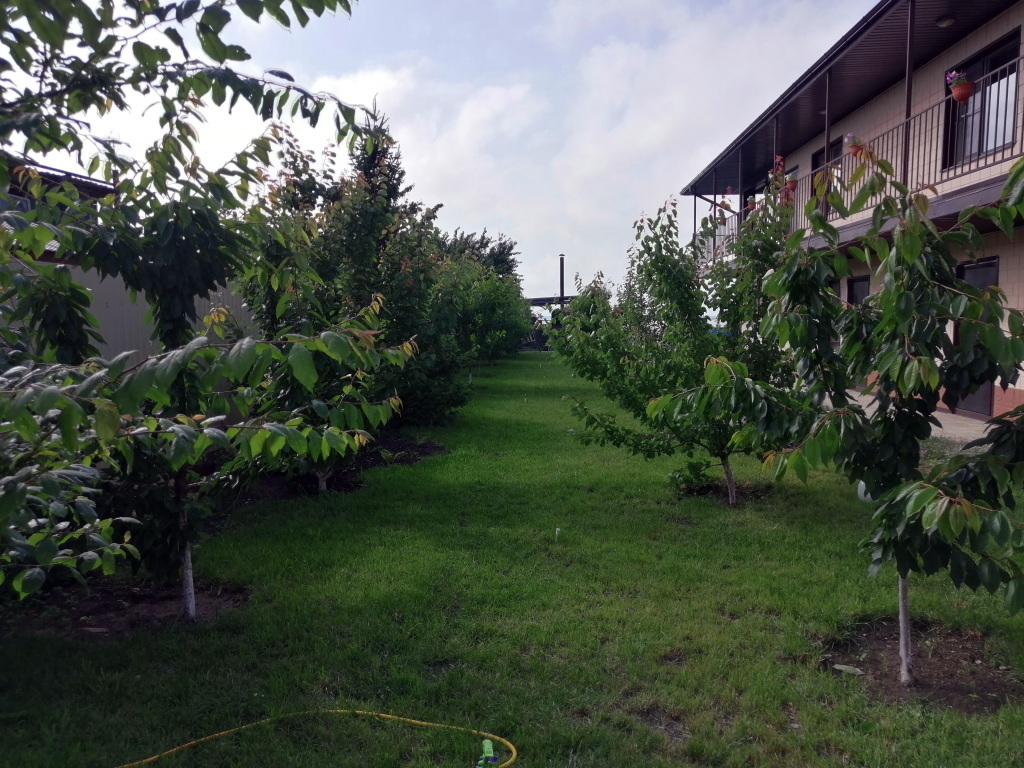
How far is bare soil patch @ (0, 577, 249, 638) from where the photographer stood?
4.44 metres

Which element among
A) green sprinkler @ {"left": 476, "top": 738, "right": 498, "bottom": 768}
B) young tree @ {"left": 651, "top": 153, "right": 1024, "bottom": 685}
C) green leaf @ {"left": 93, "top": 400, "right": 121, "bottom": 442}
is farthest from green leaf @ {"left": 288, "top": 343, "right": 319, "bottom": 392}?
green sprinkler @ {"left": 476, "top": 738, "right": 498, "bottom": 768}

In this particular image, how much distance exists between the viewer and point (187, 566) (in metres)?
4.56

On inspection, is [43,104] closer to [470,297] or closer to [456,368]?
[456,368]

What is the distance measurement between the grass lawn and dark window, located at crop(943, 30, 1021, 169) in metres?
6.31

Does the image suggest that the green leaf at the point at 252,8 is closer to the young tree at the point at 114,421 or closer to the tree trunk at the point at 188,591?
the young tree at the point at 114,421

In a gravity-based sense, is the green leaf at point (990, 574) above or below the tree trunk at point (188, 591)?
above

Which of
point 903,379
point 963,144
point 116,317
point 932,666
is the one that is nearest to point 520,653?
point 932,666

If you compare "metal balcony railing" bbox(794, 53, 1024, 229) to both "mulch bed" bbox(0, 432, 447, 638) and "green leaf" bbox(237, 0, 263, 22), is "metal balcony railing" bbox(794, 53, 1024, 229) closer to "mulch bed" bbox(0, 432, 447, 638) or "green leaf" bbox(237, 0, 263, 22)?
"mulch bed" bbox(0, 432, 447, 638)

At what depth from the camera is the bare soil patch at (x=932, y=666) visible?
3695 mm

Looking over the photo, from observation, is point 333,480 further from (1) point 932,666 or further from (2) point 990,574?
(2) point 990,574

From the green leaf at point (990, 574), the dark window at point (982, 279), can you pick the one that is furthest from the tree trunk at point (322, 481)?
the dark window at point (982, 279)

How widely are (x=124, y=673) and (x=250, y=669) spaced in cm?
62

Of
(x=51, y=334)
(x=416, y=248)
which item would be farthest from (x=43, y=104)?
(x=416, y=248)

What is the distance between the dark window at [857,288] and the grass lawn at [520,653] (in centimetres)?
955
